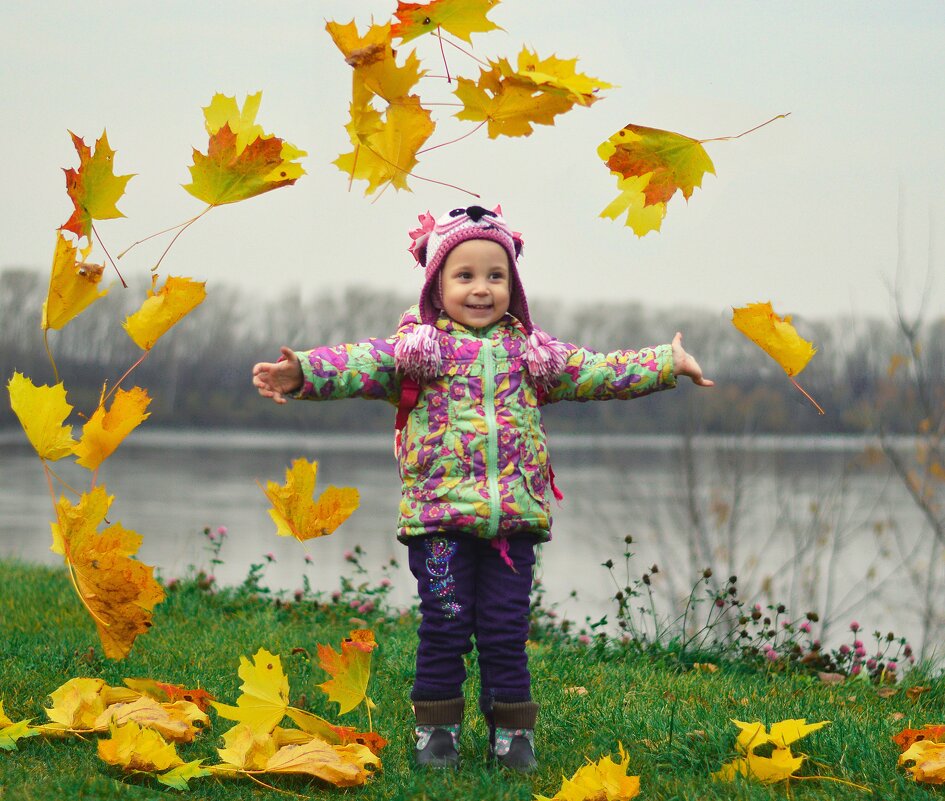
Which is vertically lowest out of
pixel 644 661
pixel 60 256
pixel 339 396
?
pixel 644 661

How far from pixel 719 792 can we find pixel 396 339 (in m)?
1.54

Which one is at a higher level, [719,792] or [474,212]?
[474,212]

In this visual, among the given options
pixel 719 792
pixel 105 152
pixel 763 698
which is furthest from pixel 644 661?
pixel 105 152

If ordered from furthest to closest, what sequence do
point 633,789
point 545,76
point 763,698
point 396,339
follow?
point 763,698 < point 396,339 < point 545,76 < point 633,789

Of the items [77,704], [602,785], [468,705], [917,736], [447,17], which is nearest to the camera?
[602,785]

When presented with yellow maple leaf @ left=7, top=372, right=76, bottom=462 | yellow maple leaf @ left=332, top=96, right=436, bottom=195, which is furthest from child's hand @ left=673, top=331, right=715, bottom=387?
yellow maple leaf @ left=7, top=372, right=76, bottom=462

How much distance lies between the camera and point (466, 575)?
295 centimetres

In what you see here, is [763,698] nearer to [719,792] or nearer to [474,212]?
[719,792]

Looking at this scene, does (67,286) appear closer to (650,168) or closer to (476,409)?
(476,409)

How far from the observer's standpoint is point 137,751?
113 inches

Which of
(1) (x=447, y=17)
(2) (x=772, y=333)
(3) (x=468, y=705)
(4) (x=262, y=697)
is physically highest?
(1) (x=447, y=17)

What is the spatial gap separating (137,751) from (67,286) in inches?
53.3

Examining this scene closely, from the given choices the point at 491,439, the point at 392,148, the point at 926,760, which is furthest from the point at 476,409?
the point at 926,760

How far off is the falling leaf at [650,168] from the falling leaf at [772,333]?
0.38 metres
